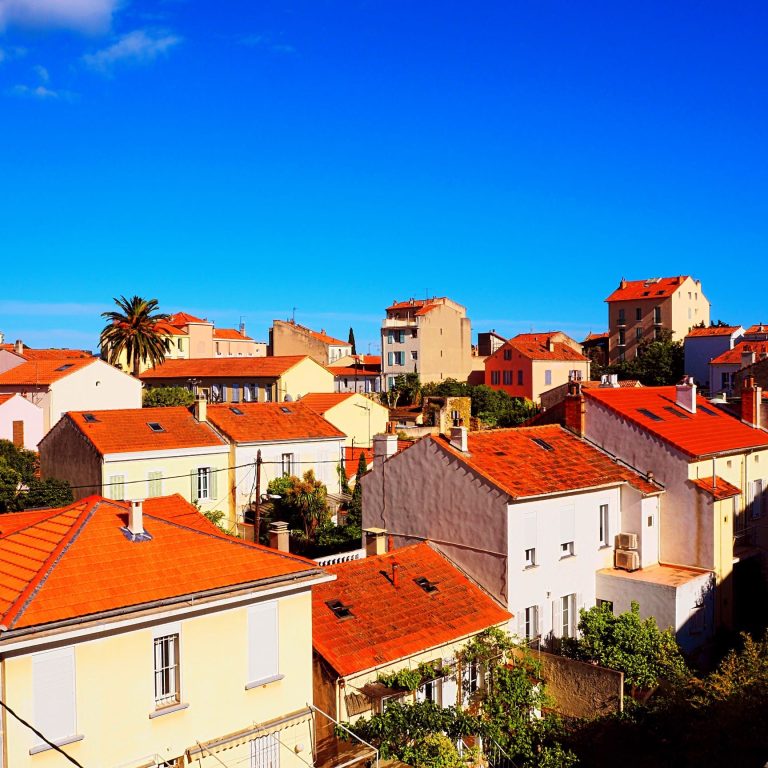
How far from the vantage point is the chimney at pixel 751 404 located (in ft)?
109

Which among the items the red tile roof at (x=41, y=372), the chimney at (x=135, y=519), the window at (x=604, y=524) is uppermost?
the red tile roof at (x=41, y=372)

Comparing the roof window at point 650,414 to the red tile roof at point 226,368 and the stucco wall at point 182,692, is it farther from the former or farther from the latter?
the red tile roof at point 226,368

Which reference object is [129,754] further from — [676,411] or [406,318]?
[406,318]

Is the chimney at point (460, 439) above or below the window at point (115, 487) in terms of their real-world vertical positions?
above

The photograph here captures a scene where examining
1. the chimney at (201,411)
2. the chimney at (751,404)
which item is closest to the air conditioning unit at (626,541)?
the chimney at (751,404)

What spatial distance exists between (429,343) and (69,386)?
4075cm

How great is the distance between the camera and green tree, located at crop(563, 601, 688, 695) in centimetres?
2222

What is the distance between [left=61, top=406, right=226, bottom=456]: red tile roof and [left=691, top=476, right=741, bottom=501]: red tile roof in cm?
2198

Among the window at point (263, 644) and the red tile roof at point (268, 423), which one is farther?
the red tile roof at point (268, 423)

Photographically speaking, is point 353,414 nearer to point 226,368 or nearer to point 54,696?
point 226,368

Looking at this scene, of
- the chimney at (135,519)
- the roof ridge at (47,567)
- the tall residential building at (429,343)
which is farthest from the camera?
the tall residential building at (429,343)

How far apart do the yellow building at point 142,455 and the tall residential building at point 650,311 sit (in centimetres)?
7327

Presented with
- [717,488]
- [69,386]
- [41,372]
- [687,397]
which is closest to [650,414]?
[687,397]

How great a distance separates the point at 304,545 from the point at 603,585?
47.3ft
